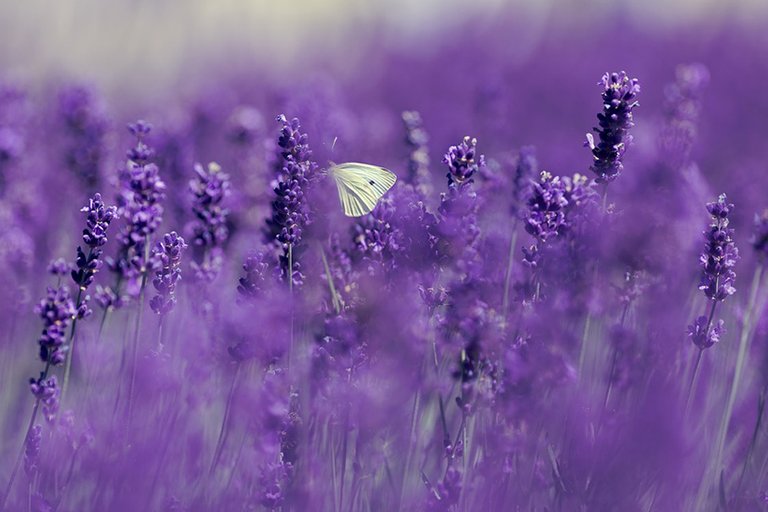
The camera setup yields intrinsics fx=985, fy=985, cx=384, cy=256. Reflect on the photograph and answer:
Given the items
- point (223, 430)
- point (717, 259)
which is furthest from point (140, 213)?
point (717, 259)

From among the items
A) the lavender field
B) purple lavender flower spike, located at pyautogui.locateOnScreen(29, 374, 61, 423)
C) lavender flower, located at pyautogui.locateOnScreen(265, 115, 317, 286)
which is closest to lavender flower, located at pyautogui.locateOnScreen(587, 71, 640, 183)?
the lavender field

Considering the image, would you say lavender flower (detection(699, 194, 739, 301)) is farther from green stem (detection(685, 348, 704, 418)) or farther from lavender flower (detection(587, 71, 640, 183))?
lavender flower (detection(587, 71, 640, 183))

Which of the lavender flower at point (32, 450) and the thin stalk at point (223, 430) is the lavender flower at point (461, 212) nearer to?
the thin stalk at point (223, 430)

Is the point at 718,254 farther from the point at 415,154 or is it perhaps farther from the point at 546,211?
the point at 415,154

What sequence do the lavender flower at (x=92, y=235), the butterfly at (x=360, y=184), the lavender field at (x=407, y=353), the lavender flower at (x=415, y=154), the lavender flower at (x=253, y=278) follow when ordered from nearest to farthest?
the lavender field at (x=407, y=353)
the lavender flower at (x=92, y=235)
the lavender flower at (x=253, y=278)
the butterfly at (x=360, y=184)
the lavender flower at (x=415, y=154)

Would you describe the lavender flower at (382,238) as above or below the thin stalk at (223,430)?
above

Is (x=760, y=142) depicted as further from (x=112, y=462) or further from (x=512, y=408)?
(x=112, y=462)

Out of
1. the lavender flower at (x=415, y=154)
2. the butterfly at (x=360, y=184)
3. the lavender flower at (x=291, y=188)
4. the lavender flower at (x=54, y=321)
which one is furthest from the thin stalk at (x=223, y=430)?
the lavender flower at (x=415, y=154)
